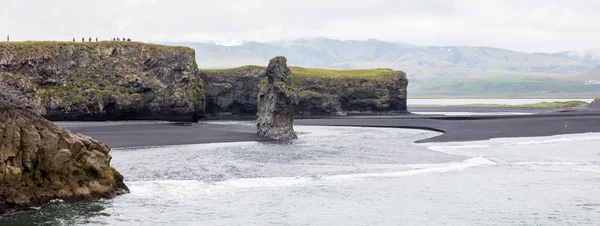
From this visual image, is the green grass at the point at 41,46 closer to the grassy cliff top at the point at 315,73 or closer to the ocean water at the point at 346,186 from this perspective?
the grassy cliff top at the point at 315,73

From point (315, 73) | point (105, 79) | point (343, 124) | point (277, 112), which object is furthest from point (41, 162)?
point (315, 73)

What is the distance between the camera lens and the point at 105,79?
98000 mm

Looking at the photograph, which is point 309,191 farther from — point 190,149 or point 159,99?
point 159,99

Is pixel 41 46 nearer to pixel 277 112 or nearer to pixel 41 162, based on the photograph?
pixel 277 112

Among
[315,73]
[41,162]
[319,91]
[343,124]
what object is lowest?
[343,124]

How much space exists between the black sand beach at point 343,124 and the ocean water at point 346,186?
6923 millimetres

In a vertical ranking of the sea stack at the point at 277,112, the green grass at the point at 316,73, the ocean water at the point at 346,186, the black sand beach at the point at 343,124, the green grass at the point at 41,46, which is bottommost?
the ocean water at the point at 346,186

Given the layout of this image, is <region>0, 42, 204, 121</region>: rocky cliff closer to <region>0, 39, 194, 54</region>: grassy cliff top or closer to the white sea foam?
<region>0, 39, 194, 54</region>: grassy cliff top

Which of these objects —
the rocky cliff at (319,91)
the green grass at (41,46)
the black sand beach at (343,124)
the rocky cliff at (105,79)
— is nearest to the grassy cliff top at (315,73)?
the rocky cliff at (319,91)

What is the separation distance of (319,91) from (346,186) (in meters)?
92.3

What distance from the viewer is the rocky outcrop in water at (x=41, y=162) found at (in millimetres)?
32031

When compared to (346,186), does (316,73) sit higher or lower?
higher

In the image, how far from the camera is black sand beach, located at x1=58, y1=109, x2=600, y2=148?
70.6 meters

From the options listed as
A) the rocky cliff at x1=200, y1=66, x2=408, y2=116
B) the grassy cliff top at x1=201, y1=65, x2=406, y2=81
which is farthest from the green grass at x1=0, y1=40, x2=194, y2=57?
the grassy cliff top at x1=201, y1=65, x2=406, y2=81
